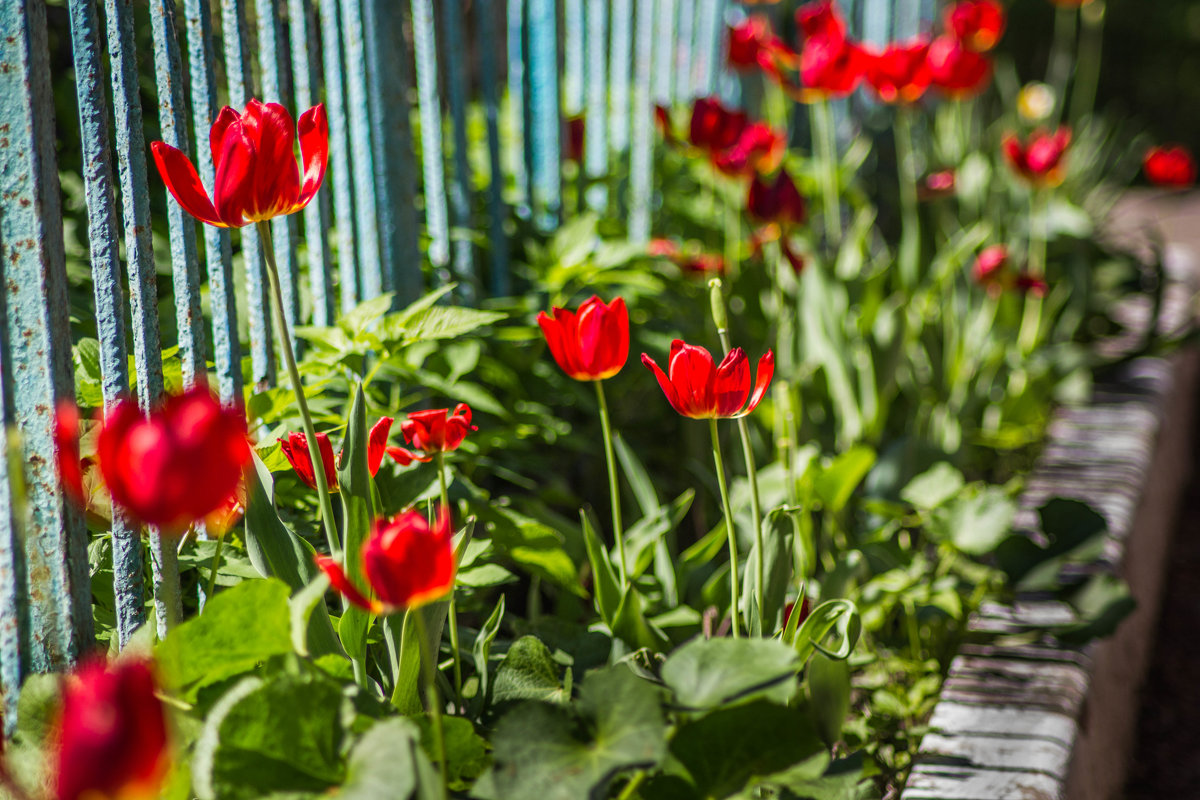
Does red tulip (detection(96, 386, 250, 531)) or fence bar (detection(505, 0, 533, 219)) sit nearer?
red tulip (detection(96, 386, 250, 531))

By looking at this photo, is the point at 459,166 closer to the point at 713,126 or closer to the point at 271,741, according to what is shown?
the point at 713,126

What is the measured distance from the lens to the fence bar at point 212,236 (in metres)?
1.25

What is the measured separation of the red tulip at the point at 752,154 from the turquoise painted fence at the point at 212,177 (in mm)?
318

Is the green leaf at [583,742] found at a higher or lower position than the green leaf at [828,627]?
higher

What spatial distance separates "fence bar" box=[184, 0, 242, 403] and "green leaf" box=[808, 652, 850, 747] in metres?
0.74

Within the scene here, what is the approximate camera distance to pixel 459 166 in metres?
1.88

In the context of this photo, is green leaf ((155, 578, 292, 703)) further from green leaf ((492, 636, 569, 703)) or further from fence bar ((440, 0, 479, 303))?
fence bar ((440, 0, 479, 303))

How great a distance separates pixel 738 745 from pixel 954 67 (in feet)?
6.61

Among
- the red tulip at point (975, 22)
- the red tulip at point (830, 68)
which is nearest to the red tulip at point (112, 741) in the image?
the red tulip at point (830, 68)

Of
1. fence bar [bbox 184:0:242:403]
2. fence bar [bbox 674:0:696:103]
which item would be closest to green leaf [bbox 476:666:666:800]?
fence bar [bbox 184:0:242:403]

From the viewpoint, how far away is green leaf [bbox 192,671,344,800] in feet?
2.59

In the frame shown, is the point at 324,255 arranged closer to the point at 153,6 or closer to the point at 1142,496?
the point at 153,6

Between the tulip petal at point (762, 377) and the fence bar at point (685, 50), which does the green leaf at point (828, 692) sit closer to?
the tulip petal at point (762, 377)

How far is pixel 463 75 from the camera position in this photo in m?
1.92
